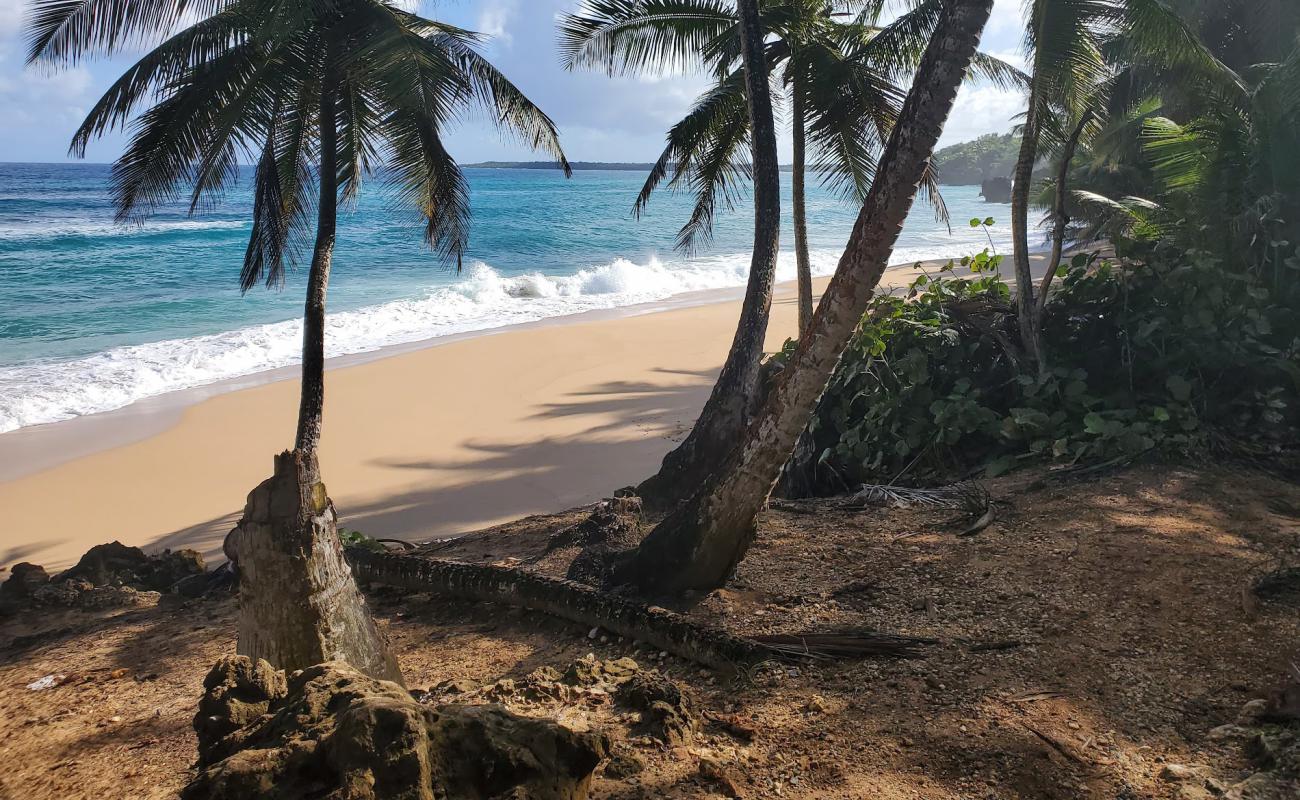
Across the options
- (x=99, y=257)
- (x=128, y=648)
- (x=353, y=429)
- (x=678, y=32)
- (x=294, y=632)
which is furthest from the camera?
(x=99, y=257)

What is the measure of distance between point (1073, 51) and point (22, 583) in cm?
853

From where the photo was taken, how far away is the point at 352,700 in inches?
95.3

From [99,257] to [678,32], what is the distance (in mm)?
27346

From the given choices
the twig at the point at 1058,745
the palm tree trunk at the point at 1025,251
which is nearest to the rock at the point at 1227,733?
the twig at the point at 1058,745

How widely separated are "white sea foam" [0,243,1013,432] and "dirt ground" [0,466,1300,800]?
843cm

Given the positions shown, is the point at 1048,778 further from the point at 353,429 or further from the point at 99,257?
the point at 99,257

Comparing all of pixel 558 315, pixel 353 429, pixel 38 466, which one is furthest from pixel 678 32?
pixel 558 315

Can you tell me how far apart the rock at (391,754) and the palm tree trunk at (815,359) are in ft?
6.69

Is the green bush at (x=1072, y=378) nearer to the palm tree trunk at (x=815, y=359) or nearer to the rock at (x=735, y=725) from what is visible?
the palm tree trunk at (x=815, y=359)

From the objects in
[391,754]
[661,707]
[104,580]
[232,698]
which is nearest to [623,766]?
[661,707]

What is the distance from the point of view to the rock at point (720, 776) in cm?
286

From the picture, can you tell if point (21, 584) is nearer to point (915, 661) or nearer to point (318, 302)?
point (318, 302)

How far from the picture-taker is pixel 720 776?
2.91 metres

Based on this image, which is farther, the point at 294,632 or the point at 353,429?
the point at 353,429
